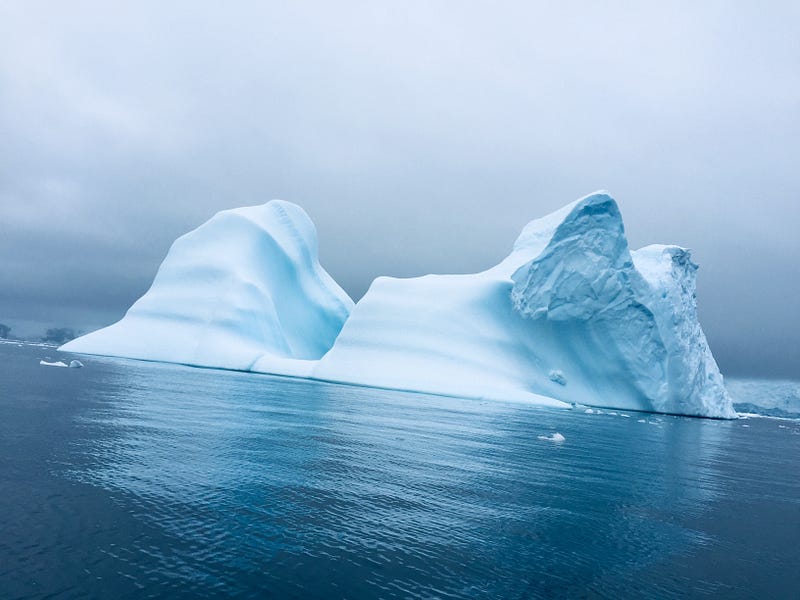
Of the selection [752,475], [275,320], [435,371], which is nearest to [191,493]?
[752,475]

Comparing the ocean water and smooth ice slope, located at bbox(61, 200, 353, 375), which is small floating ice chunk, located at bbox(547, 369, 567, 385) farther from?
the ocean water

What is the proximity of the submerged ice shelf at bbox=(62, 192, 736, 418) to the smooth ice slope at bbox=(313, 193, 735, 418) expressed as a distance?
2.4 inches

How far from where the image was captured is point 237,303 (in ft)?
127

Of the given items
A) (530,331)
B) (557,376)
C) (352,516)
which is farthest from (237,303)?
(352,516)

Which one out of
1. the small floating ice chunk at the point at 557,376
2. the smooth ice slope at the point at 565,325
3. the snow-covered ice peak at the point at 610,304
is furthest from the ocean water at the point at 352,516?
the snow-covered ice peak at the point at 610,304

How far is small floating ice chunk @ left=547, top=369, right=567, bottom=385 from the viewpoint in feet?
109

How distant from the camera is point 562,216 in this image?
1375 inches

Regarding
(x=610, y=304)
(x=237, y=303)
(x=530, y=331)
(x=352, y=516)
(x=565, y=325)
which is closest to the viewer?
(x=352, y=516)

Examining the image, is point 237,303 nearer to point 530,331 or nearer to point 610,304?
point 530,331

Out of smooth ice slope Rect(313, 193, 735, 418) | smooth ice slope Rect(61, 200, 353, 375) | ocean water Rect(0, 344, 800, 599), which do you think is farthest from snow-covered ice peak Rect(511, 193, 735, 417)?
ocean water Rect(0, 344, 800, 599)

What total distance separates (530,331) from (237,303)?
61.2 ft

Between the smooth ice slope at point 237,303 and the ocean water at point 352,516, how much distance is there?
25.0 meters

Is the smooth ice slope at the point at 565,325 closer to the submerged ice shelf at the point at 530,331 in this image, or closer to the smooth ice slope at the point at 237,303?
the submerged ice shelf at the point at 530,331

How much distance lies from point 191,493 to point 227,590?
2.54 meters
